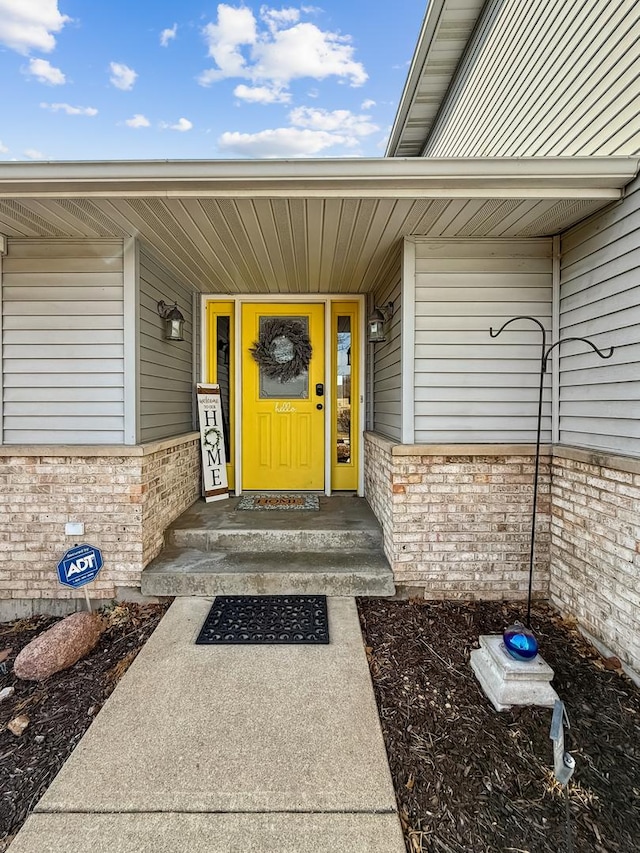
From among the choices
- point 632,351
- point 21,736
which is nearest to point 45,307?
point 21,736

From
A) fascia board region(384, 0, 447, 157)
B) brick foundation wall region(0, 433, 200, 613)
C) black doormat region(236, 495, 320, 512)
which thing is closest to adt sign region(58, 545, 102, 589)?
brick foundation wall region(0, 433, 200, 613)

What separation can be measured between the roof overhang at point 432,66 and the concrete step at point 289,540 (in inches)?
190

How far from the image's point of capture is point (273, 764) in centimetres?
157

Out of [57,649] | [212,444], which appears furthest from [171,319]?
[57,649]

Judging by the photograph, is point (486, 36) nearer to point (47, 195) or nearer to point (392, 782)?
point (47, 195)

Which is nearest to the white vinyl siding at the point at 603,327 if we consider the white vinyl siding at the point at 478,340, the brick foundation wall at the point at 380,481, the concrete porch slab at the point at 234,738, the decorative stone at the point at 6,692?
the white vinyl siding at the point at 478,340

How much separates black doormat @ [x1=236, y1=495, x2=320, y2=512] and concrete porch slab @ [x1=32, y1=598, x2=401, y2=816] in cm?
163

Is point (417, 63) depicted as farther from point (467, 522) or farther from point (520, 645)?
point (520, 645)

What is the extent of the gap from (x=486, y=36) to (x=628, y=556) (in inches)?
181

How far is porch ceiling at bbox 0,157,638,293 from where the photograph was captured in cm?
216

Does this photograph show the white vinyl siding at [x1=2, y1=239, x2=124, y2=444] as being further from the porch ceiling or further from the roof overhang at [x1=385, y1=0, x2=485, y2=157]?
the roof overhang at [x1=385, y1=0, x2=485, y2=157]

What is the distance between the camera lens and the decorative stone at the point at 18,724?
1797 mm

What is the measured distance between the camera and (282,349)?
14.4ft

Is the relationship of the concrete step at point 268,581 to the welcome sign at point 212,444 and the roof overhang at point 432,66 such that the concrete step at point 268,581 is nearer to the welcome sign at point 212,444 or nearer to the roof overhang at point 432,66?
the welcome sign at point 212,444
